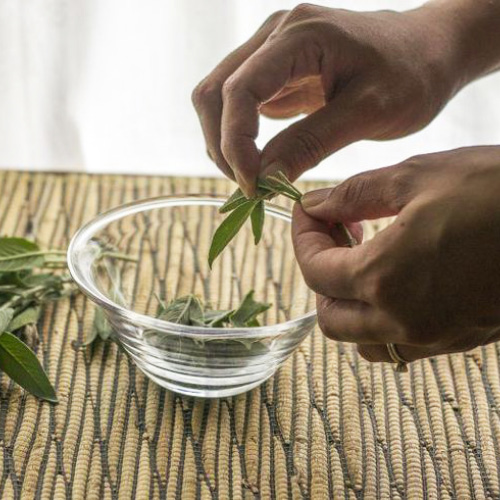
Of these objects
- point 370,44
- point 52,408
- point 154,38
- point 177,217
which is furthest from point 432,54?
point 154,38

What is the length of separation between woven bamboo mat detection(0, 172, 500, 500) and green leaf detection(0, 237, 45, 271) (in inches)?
2.1

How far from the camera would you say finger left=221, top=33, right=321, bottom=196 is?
793mm

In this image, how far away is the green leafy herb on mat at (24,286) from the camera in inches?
35.4

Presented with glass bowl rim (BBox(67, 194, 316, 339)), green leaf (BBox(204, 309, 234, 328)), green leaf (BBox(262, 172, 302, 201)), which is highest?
green leaf (BBox(262, 172, 302, 201))

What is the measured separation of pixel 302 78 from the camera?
0.83 metres

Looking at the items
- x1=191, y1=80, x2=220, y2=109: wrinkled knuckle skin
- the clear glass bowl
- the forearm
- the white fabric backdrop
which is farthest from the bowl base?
the white fabric backdrop

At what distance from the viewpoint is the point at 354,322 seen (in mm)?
699

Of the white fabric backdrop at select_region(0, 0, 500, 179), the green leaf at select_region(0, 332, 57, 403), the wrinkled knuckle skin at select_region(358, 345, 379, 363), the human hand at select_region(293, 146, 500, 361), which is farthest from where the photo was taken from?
the white fabric backdrop at select_region(0, 0, 500, 179)

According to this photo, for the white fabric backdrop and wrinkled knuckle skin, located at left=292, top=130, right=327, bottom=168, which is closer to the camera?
wrinkled knuckle skin, located at left=292, top=130, right=327, bottom=168

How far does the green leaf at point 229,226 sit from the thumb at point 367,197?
7 cm

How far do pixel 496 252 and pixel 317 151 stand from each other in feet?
0.71

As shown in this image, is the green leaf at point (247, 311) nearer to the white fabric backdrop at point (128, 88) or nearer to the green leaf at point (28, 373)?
the green leaf at point (28, 373)

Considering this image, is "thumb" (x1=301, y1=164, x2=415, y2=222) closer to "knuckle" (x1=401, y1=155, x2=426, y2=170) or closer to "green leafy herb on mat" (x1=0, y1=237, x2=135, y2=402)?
"knuckle" (x1=401, y1=155, x2=426, y2=170)

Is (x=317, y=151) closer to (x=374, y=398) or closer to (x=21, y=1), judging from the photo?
(x=374, y=398)
